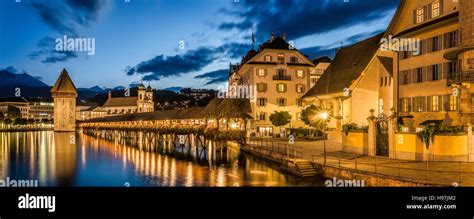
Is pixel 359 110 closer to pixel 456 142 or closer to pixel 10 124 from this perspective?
pixel 456 142

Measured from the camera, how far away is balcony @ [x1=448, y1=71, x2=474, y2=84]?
2856 cm

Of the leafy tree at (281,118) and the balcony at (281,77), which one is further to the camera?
the balcony at (281,77)

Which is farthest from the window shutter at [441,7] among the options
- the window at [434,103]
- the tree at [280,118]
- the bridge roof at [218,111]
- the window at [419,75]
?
the tree at [280,118]

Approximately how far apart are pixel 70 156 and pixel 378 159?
1543 inches

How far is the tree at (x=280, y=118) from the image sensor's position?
5675cm

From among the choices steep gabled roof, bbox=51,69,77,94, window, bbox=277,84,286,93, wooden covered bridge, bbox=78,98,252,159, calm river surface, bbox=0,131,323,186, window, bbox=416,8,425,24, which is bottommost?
calm river surface, bbox=0,131,323,186

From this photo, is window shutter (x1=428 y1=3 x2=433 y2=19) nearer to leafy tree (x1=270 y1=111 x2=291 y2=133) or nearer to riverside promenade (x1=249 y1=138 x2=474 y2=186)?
riverside promenade (x1=249 y1=138 x2=474 y2=186)

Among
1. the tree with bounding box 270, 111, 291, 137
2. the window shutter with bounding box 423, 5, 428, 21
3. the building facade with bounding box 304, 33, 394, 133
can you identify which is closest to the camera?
the window shutter with bounding box 423, 5, 428, 21

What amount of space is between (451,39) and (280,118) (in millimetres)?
28162

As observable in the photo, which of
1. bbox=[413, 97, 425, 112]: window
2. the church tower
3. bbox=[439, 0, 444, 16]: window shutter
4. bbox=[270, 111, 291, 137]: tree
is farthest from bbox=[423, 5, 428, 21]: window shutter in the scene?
the church tower

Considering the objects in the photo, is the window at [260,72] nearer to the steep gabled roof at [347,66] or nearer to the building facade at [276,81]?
the building facade at [276,81]

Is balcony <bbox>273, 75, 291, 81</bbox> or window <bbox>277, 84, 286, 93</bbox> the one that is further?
window <bbox>277, 84, 286, 93</bbox>
